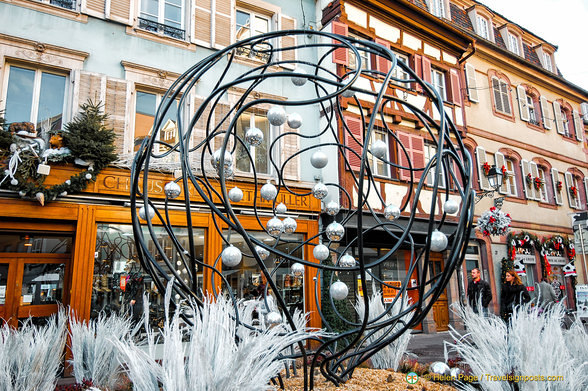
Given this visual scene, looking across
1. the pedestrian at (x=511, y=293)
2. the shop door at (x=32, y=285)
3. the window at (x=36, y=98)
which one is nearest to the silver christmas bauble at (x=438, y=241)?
the pedestrian at (x=511, y=293)

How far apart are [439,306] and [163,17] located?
361 inches

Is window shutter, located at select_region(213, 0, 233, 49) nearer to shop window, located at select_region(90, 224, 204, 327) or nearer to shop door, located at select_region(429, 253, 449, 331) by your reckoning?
shop window, located at select_region(90, 224, 204, 327)

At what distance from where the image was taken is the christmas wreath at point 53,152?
5719mm

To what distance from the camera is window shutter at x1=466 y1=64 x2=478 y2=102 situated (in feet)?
40.4

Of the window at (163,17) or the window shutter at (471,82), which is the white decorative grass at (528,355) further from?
the window shutter at (471,82)

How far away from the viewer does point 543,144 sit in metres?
14.5

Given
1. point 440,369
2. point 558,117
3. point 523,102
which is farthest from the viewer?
point 558,117

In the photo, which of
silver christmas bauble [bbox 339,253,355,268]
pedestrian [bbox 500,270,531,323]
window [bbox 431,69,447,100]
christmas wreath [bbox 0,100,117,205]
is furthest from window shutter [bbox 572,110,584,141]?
silver christmas bauble [bbox 339,253,355,268]

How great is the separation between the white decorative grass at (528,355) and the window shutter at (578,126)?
54.0 feet

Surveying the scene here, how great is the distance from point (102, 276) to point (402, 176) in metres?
6.88

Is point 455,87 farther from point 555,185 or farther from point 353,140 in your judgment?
point 555,185

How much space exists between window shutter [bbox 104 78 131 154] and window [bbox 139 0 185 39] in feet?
4.47

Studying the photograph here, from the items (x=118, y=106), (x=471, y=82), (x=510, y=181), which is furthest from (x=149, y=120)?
(x=510, y=181)

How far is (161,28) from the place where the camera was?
309 inches
